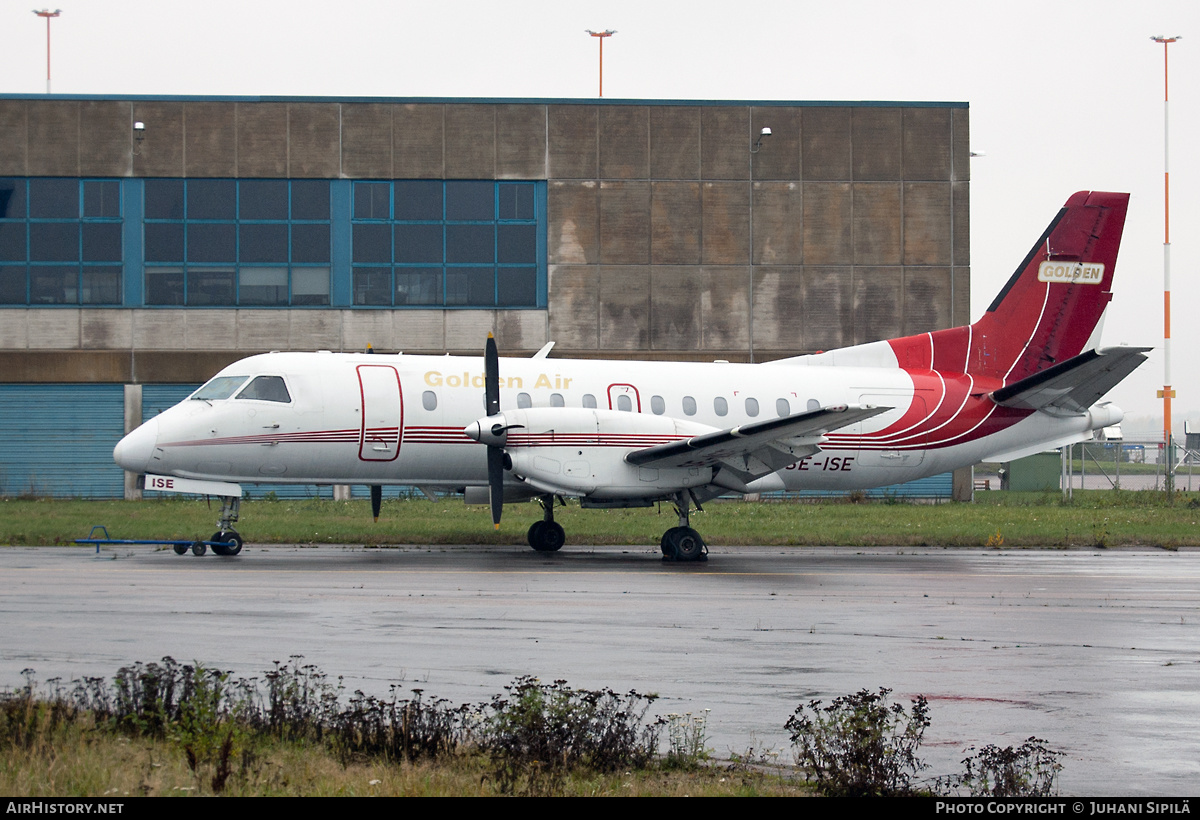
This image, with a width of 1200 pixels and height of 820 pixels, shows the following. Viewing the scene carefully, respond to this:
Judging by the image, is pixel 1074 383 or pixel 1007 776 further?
pixel 1074 383

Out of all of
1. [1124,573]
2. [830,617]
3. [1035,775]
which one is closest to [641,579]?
[830,617]

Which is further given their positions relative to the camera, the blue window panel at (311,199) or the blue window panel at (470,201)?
the blue window panel at (470,201)

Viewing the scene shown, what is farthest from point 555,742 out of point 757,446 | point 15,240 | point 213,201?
point 15,240

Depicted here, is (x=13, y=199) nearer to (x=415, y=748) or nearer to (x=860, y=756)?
(x=415, y=748)

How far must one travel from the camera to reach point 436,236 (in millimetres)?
41062

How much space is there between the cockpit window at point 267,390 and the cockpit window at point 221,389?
0.20 m

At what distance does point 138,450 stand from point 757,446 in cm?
1066

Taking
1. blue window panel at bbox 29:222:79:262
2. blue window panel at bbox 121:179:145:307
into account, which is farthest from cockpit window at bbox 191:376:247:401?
blue window panel at bbox 29:222:79:262

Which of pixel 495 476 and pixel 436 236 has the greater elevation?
pixel 436 236

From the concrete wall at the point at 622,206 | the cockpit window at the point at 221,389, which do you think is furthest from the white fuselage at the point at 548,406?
the concrete wall at the point at 622,206

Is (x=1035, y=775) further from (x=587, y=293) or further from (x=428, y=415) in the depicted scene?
(x=587, y=293)

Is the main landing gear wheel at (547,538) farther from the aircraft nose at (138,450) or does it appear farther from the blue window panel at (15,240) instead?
the blue window panel at (15,240)

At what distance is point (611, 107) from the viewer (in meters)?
41.8

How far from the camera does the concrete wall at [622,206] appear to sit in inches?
1591
